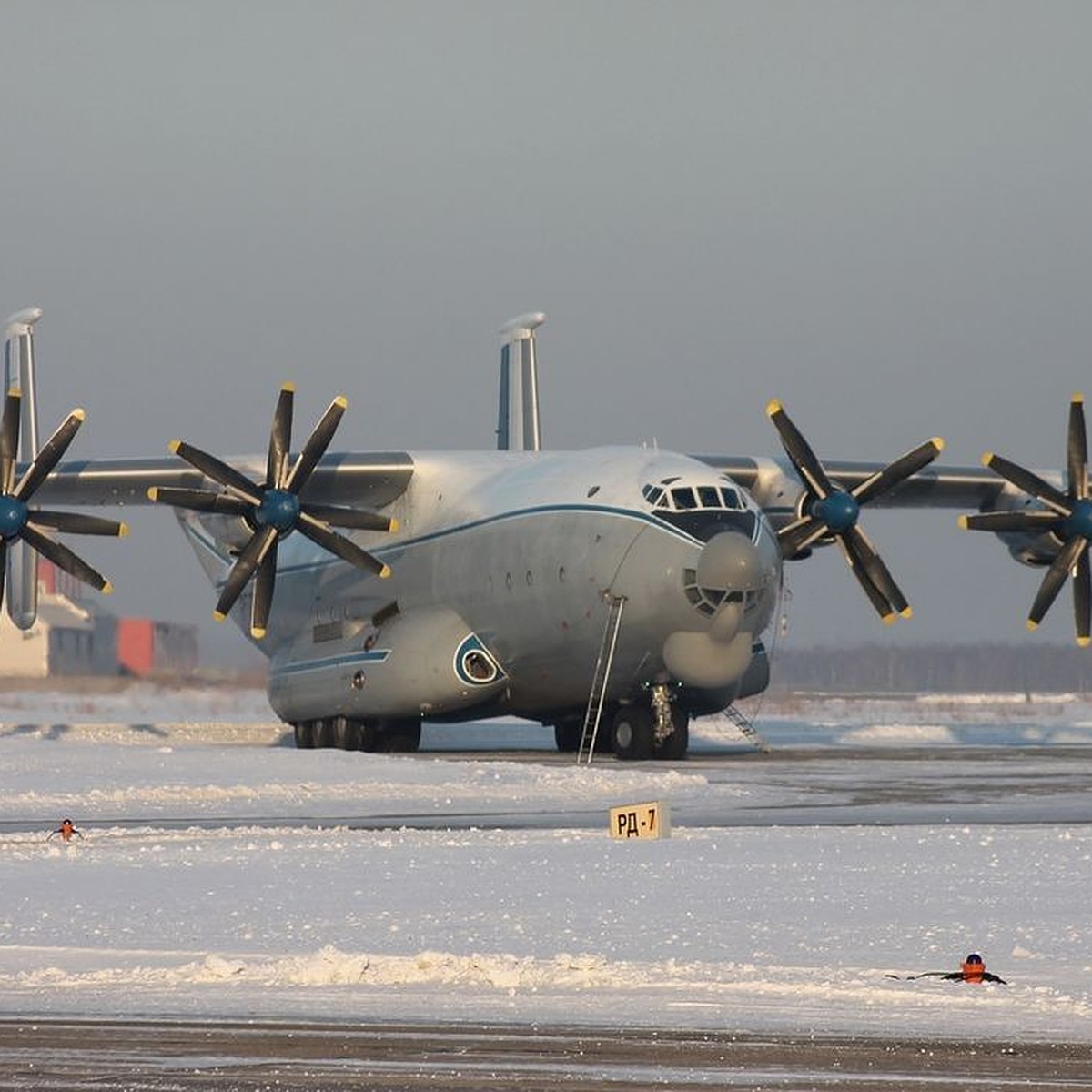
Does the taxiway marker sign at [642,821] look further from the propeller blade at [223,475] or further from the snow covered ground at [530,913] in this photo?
the propeller blade at [223,475]

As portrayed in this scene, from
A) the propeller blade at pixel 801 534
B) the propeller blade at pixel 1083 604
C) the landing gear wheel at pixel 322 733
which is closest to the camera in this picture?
the propeller blade at pixel 801 534

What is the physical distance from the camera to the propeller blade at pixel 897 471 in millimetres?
36125

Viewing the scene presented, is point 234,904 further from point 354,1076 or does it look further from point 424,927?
point 354,1076

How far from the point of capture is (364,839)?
19141mm

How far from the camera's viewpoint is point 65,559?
33.7 metres

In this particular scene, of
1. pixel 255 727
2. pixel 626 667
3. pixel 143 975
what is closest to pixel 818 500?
pixel 626 667

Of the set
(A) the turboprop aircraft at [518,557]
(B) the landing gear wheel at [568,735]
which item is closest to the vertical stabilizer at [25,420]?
(A) the turboprop aircraft at [518,557]

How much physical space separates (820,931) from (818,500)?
2391 centimetres

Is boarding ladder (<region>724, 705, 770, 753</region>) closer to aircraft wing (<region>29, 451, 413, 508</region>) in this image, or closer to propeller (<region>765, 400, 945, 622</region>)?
propeller (<region>765, 400, 945, 622</region>)

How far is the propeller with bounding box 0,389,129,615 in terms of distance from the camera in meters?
34.1

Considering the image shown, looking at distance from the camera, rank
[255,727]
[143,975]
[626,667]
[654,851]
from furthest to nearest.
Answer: [255,727], [626,667], [654,851], [143,975]

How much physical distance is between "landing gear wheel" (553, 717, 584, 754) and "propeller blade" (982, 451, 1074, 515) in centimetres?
877

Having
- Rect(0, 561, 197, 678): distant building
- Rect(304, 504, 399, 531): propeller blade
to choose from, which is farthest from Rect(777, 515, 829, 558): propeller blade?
Rect(0, 561, 197, 678): distant building

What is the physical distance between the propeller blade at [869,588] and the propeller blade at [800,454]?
991 millimetres
